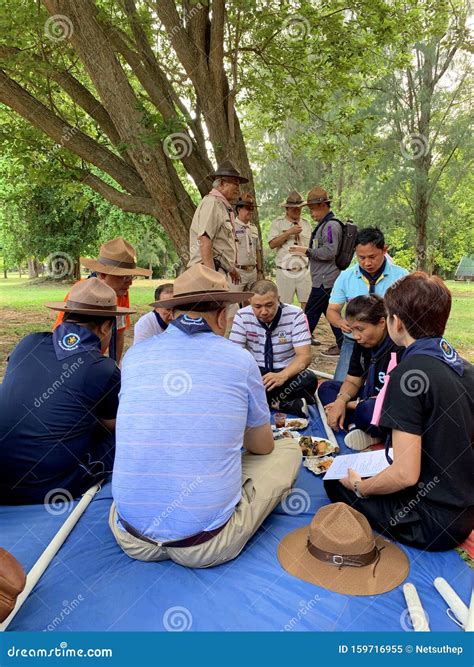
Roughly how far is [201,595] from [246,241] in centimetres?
490

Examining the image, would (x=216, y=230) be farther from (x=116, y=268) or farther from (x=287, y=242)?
(x=287, y=242)

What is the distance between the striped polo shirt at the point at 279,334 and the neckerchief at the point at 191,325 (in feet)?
7.20

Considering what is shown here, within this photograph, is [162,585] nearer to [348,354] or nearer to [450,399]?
[450,399]

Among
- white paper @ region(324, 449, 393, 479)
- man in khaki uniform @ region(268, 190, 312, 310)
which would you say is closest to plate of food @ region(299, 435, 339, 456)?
white paper @ region(324, 449, 393, 479)

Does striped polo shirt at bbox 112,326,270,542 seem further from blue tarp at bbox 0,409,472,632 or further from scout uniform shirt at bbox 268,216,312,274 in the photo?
→ scout uniform shirt at bbox 268,216,312,274

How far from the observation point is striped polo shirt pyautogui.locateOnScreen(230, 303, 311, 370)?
4391 mm

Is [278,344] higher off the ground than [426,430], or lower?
lower

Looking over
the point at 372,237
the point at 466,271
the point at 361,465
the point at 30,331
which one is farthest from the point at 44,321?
the point at 466,271

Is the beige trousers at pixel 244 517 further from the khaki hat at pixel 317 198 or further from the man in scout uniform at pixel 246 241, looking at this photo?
the khaki hat at pixel 317 198

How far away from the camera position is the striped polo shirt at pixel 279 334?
4.39 meters

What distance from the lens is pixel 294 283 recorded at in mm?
7371

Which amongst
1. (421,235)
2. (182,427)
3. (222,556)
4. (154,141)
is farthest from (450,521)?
(421,235)

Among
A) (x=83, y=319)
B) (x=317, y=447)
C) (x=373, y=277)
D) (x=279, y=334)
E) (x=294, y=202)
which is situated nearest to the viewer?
(x=83, y=319)

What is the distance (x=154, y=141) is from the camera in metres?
5.85
